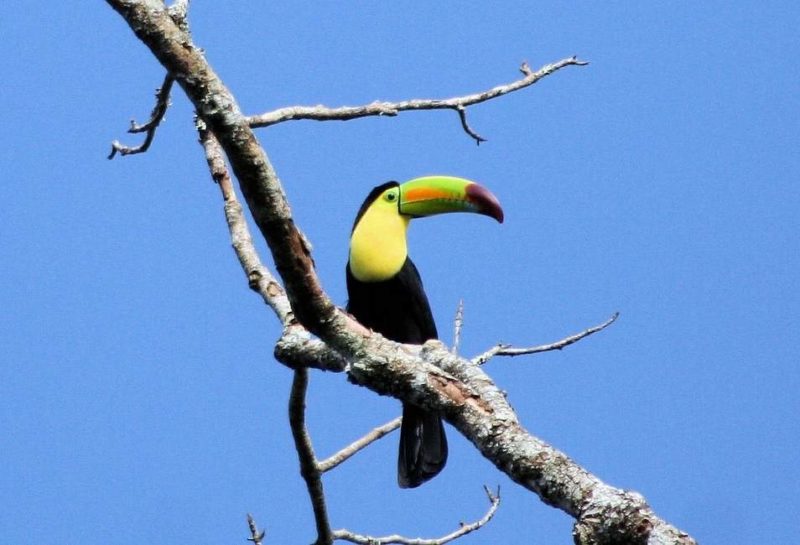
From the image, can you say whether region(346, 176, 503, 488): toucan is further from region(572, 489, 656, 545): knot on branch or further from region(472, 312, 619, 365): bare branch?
region(572, 489, 656, 545): knot on branch

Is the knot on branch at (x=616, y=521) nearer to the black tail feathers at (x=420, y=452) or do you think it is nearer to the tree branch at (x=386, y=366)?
the tree branch at (x=386, y=366)

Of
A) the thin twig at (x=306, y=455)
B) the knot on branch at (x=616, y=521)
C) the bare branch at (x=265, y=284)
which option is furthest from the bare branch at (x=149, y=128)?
the knot on branch at (x=616, y=521)

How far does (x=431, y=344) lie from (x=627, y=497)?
0.83 metres

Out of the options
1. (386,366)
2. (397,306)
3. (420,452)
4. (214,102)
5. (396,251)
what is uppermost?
(396,251)

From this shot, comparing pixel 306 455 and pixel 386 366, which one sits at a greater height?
pixel 306 455

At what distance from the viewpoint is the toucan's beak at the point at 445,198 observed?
399cm

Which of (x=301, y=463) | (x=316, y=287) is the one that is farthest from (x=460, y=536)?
(x=316, y=287)

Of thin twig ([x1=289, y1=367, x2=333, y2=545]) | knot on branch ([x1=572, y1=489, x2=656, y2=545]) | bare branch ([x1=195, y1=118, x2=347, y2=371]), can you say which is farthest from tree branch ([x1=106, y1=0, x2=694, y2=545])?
thin twig ([x1=289, y1=367, x2=333, y2=545])

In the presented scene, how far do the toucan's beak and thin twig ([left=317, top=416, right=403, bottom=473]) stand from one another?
0.84m

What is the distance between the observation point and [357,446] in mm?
3365

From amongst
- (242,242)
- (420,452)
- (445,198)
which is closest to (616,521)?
(242,242)

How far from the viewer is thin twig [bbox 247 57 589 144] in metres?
3.49

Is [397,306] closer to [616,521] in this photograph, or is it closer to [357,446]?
[357,446]

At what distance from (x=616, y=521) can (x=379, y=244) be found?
8.05 ft
